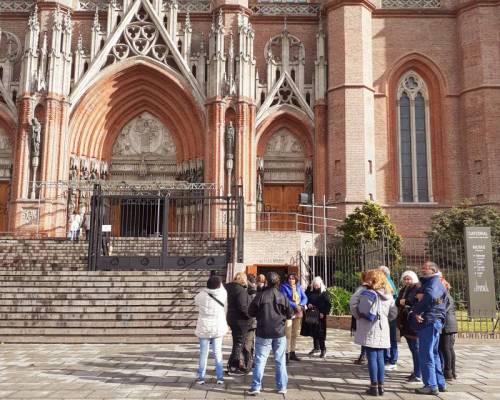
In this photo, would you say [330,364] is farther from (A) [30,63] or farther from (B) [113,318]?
(A) [30,63]

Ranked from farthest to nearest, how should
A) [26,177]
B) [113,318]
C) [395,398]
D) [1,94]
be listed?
[1,94]
[26,177]
[113,318]
[395,398]

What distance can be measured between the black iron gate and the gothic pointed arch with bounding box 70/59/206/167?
221 cm

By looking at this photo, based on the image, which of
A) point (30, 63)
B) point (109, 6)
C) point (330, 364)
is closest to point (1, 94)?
point (30, 63)

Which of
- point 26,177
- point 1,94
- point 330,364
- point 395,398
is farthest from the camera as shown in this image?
point 1,94

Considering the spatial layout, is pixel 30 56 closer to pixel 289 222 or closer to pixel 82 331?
pixel 289 222

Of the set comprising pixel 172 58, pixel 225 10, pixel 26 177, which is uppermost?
pixel 225 10

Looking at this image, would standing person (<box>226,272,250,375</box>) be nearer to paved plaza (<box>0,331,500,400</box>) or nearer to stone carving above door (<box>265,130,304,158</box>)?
paved plaza (<box>0,331,500,400</box>)

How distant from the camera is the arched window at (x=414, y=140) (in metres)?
23.9

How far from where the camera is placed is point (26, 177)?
859 inches

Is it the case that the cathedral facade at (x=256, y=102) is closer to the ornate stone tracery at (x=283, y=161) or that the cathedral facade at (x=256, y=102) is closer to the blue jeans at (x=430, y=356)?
the ornate stone tracery at (x=283, y=161)

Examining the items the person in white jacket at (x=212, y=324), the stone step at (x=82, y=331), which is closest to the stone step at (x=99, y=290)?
the stone step at (x=82, y=331)

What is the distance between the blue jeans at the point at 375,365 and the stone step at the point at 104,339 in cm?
557

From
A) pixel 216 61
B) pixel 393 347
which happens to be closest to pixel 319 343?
pixel 393 347

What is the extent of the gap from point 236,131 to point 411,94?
27.9 feet
